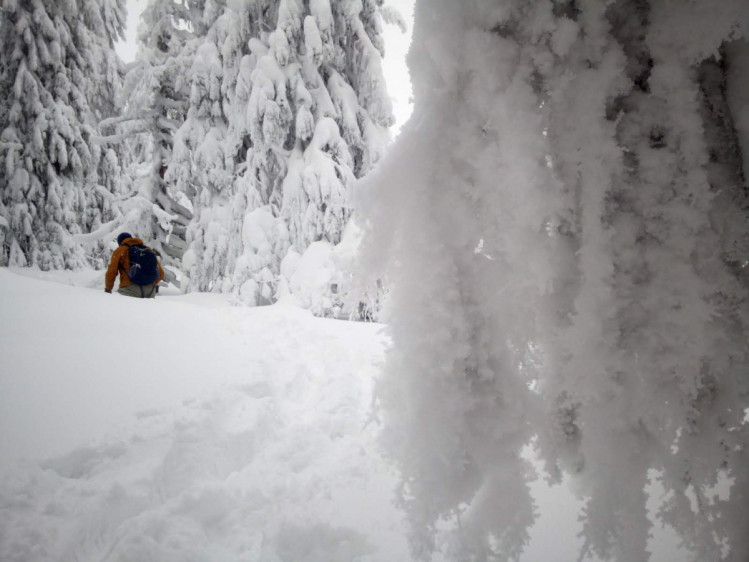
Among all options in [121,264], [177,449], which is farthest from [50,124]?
[177,449]

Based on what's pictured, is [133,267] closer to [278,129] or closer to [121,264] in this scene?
[121,264]

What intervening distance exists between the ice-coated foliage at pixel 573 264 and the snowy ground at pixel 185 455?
1.21ft

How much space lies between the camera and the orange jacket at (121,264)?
6047mm

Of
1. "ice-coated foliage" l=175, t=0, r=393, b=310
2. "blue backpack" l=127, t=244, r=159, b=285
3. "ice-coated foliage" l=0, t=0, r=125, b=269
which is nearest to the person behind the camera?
"blue backpack" l=127, t=244, r=159, b=285

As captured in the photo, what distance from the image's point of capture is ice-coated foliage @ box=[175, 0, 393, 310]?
722cm

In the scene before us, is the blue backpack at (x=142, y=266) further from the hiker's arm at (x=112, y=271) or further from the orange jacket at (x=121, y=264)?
the hiker's arm at (x=112, y=271)

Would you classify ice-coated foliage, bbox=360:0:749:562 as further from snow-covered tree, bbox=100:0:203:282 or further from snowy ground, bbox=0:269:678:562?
snow-covered tree, bbox=100:0:203:282

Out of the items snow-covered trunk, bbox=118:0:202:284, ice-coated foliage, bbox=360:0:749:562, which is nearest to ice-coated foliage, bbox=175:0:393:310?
snow-covered trunk, bbox=118:0:202:284

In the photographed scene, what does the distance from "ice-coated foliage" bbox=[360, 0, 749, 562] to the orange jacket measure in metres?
6.61

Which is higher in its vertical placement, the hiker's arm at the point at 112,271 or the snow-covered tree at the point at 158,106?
the snow-covered tree at the point at 158,106

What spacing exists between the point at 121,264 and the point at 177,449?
5100 mm

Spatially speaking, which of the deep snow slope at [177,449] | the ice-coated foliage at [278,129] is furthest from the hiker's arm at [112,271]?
the ice-coated foliage at [278,129]

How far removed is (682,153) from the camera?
0.88m

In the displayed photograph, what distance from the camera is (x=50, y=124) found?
1173 cm
